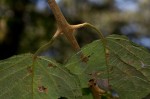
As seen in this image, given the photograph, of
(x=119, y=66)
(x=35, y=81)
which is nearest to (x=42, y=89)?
(x=35, y=81)

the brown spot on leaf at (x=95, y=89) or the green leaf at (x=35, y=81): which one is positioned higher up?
the green leaf at (x=35, y=81)

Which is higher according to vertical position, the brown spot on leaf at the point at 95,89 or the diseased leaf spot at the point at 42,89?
the diseased leaf spot at the point at 42,89

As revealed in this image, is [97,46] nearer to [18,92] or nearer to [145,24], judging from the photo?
[18,92]

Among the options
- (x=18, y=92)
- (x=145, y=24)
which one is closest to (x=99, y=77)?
(x=18, y=92)

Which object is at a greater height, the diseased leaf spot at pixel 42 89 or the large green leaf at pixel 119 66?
the diseased leaf spot at pixel 42 89

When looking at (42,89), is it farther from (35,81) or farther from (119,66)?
(119,66)
